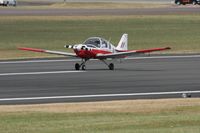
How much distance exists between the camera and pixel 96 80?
3759 cm

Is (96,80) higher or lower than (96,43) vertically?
lower

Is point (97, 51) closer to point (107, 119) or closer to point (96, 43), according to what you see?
point (96, 43)

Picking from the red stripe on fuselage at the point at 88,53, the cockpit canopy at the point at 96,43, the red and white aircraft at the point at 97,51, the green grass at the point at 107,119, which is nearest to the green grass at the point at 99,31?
the red and white aircraft at the point at 97,51

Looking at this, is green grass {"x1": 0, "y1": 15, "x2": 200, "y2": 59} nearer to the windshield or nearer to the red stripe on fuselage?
the windshield

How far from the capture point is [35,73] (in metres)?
41.2

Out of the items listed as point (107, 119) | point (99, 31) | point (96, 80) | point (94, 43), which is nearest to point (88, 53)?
point (94, 43)

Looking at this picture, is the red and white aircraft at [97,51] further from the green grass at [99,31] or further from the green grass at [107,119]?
the green grass at [107,119]

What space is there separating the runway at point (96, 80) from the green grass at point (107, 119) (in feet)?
11.7

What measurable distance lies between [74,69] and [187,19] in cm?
3363

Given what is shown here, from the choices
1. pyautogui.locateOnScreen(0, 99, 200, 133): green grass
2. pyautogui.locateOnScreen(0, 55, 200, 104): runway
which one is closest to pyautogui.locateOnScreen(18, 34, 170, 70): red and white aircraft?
pyautogui.locateOnScreen(0, 55, 200, 104): runway

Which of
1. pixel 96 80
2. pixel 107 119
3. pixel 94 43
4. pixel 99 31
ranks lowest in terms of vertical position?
pixel 99 31

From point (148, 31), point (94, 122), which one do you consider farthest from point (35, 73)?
point (148, 31)

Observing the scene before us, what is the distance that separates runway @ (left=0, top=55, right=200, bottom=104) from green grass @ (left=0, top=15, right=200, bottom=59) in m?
7.23

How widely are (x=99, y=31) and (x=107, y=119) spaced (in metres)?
43.2
